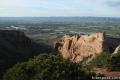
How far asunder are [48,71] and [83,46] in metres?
27.6

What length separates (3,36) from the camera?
66.1 meters

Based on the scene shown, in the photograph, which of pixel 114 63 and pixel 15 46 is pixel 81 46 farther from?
pixel 15 46

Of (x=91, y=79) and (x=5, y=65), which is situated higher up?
(x=91, y=79)

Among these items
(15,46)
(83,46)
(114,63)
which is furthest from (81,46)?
(15,46)

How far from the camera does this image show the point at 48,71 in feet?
44.5

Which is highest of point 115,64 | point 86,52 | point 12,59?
point 115,64

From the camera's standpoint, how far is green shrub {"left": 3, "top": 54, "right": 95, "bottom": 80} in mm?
13375

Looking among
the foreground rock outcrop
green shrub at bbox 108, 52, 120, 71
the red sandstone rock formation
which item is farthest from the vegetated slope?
green shrub at bbox 108, 52, 120, 71

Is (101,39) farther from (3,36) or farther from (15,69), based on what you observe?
(3,36)

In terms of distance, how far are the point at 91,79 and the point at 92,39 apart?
25.5 meters

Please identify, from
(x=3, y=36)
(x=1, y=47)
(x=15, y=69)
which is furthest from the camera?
(x=3, y=36)

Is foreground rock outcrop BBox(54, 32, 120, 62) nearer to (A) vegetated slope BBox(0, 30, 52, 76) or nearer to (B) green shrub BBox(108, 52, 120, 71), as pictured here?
(A) vegetated slope BBox(0, 30, 52, 76)

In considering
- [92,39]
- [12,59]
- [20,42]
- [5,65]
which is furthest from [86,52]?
[20,42]

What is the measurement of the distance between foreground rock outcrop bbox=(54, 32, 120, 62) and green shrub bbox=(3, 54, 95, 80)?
18.9 metres
